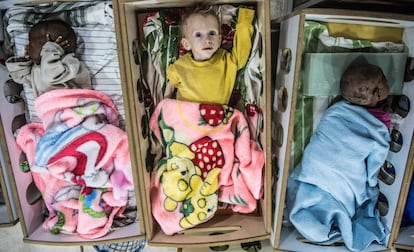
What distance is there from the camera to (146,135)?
1.22 m

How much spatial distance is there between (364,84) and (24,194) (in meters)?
1.07

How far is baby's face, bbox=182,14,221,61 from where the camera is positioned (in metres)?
1.14

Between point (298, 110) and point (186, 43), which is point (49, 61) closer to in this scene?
point (186, 43)

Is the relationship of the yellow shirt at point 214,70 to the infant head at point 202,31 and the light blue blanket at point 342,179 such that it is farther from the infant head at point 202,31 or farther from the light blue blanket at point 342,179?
the light blue blanket at point 342,179

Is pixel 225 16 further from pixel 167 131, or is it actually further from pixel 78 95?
pixel 78 95

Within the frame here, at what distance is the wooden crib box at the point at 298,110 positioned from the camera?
107cm

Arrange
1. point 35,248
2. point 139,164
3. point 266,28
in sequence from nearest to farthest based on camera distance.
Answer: point 266,28 < point 139,164 < point 35,248

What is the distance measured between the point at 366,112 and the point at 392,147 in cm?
13

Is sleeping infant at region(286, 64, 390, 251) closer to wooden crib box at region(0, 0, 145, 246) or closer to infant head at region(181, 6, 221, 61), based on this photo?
infant head at region(181, 6, 221, 61)

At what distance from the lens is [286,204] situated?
130 cm

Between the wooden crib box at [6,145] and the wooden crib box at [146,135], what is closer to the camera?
the wooden crib box at [146,135]

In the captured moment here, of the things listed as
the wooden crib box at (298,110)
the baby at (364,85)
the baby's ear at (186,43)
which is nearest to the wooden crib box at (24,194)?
the baby's ear at (186,43)

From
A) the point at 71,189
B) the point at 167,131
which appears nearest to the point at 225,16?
the point at 167,131

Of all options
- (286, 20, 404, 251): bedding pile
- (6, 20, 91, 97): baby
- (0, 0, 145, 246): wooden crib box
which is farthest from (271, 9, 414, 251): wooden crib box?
(6, 20, 91, 97): baby
